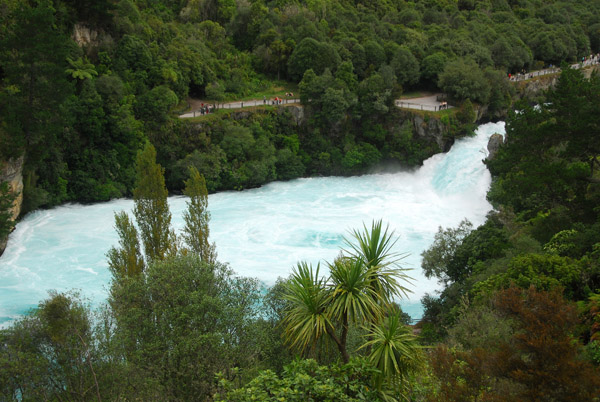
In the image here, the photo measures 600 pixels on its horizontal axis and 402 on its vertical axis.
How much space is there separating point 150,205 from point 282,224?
1281cm

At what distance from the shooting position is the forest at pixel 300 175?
904cm

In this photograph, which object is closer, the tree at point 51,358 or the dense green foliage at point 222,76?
the tree at point 51,358

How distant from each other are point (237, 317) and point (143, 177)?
10.3m

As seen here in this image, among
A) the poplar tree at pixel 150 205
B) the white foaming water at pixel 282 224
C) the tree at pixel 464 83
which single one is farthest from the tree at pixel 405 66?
the poplar tree at pixel 150 205

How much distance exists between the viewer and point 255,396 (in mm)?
7949

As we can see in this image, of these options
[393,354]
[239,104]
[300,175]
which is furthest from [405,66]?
[393,354]

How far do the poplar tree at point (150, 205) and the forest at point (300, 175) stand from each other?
68 millimetres

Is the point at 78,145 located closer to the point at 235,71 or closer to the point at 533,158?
the point at 235,71

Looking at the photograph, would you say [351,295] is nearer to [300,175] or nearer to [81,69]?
[81,69]

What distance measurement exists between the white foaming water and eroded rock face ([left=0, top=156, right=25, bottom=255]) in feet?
3.39

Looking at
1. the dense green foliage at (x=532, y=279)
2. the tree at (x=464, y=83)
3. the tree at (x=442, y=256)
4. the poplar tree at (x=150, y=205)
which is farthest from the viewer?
the tree at (x=464, y=83)

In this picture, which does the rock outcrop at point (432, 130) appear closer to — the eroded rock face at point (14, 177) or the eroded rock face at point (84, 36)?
the eroded rock face at point (84, 36)

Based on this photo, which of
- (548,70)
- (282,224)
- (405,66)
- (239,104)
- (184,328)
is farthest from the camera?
(548,70)

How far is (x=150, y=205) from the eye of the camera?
68.6 ft
